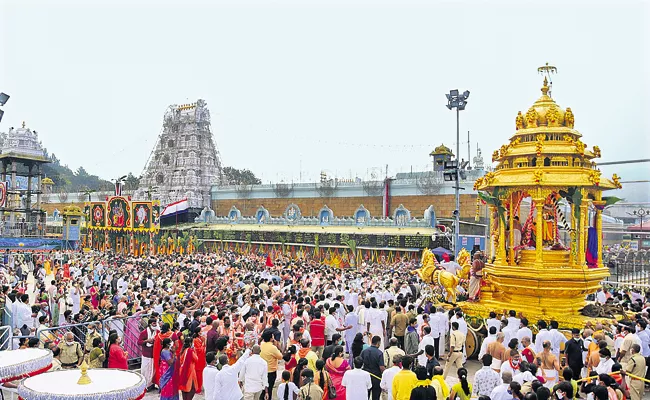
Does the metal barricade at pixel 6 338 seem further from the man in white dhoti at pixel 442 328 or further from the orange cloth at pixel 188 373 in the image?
the man in white dhoti at pixel 442 328

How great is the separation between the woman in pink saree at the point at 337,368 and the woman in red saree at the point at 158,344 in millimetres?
3071

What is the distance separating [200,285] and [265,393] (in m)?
8.20

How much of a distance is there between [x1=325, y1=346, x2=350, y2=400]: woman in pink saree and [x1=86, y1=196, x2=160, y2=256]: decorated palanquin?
121ft

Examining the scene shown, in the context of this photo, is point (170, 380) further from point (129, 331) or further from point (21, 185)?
point (21, 185)

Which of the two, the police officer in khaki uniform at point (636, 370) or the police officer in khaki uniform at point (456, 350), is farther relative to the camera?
the police officer in khaki uniform at point (456, 350)

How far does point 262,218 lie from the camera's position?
4144cm

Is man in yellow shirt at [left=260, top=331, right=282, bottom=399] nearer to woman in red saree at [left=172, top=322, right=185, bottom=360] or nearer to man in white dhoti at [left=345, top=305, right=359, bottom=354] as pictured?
woman in red saree at [left=172, top=322, right=185, bottom=360]

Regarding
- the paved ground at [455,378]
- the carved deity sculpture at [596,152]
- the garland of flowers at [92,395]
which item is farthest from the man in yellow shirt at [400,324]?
the garland of flowers at [92,395]

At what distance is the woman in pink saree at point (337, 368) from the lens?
276 inches

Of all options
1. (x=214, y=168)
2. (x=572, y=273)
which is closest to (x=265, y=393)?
(x=572, y=273)

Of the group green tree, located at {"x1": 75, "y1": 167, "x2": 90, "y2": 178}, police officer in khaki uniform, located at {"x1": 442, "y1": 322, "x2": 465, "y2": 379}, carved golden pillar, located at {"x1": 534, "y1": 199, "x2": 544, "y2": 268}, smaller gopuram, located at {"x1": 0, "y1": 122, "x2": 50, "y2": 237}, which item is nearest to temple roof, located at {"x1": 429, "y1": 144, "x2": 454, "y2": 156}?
smaller gopuram, located at {"x1": 0, "y1": 122, "x2": 50, "y2": 237}

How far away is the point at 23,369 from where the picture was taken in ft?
19.3

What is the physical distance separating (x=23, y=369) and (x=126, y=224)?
3810 cm

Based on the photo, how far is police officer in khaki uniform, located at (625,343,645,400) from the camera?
7.73 meters
